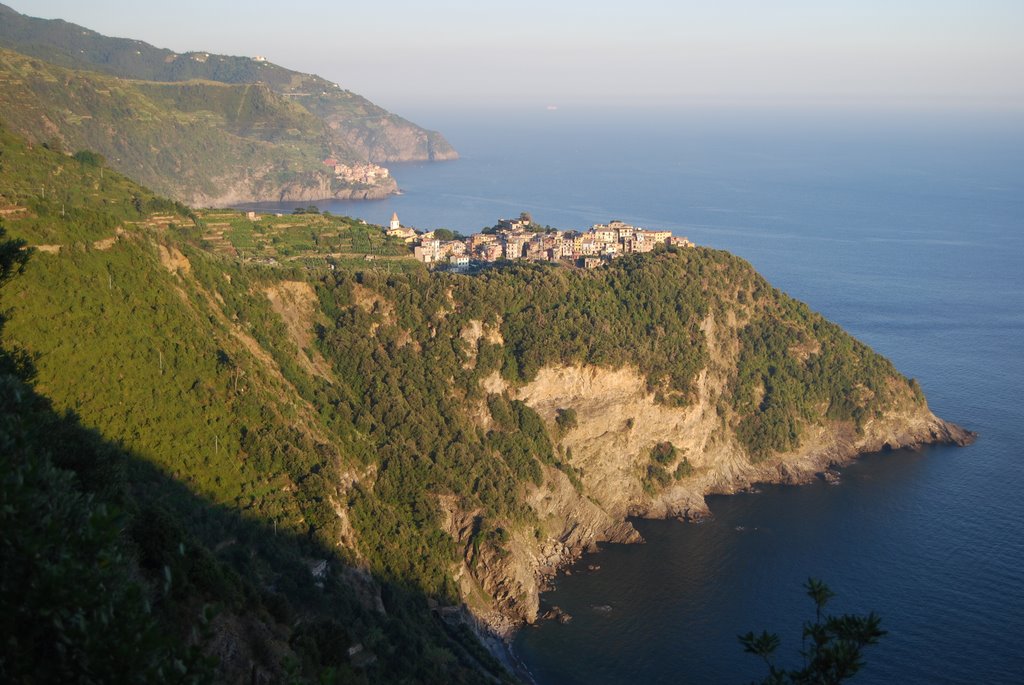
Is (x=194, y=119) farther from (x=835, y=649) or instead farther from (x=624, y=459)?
(x=835, y=649)

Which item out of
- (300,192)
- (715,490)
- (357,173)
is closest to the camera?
(715,490)

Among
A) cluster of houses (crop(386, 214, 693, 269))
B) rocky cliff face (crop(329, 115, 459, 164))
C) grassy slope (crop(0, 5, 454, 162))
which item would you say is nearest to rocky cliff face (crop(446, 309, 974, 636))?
cluster of houses (crop(386, 214, 693, 269))

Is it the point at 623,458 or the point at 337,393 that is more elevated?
the point at 337,393

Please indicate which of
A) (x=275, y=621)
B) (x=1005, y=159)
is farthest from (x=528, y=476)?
(x=1005, y=159)

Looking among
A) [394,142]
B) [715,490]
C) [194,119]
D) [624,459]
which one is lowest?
[715,490]

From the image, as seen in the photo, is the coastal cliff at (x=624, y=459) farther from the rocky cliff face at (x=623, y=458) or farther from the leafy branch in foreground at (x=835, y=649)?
the leafy branch in foreground at (x=835, y=649)

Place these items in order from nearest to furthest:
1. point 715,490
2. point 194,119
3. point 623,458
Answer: point 623,458
point 715,490
point 194,119

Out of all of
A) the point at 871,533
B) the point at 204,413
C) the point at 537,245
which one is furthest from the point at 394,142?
the point at 204,413

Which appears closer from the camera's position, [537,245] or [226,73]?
[537,245]
